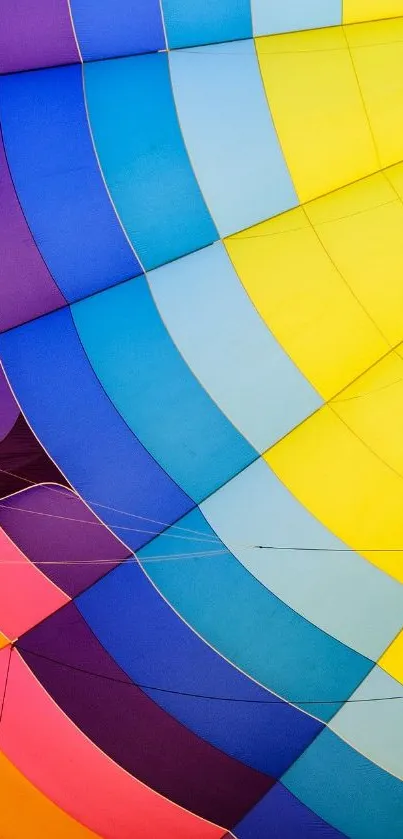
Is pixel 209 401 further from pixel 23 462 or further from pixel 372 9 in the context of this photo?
pixel 372 9

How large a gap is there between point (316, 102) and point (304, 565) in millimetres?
1857

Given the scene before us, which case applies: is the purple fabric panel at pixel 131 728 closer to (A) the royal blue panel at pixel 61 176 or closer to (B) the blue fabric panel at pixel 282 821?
(B) the blue fabric panel at pixel 282 821

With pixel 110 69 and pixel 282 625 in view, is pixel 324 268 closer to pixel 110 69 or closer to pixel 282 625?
pixel 110 69

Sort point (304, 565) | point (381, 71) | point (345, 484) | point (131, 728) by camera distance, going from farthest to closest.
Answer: point (131, 728) → point (304, 565) → point (345, 484) → point (381, 71)

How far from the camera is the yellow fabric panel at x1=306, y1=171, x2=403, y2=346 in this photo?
11.5 feet

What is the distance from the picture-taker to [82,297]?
147 inches

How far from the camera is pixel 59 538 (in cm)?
391

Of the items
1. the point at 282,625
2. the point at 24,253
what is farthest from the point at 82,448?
the point at 282,625

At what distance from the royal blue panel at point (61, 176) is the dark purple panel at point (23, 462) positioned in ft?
2.36

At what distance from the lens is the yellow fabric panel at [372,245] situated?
350cm

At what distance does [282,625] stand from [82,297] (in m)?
1.62

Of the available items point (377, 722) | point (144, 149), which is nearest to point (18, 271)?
point (144, 149)

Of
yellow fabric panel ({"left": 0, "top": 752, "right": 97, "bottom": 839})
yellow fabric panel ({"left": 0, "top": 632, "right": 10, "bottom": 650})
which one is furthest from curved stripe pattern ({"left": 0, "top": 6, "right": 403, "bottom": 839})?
yellow fabric panel ({"left": 0, "top": 752, "right": 97, "bottom": 839})

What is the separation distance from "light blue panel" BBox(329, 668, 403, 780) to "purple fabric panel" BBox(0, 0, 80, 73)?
9.44 ft
